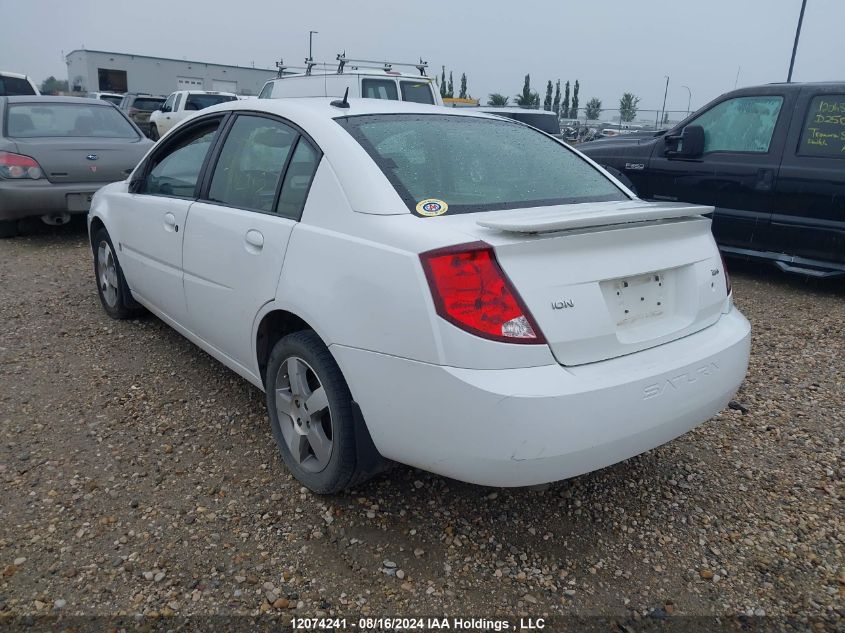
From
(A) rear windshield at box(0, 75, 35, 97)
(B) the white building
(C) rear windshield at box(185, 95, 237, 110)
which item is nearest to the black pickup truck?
(A) rear windshield at box(0, 75, 35, 97)

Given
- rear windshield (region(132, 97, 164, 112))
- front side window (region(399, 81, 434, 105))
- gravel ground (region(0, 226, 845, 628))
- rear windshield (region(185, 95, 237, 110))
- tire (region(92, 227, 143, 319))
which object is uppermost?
front side window (region(399, 81, 434, 105))

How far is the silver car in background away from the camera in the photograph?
273 inches

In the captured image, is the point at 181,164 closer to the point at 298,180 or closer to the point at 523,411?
the point at 298,180

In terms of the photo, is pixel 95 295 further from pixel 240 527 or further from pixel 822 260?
pixel 822 260

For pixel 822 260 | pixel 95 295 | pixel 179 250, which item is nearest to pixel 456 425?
pixel 179 250

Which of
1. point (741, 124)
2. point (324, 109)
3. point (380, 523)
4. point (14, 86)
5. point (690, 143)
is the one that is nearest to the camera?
point (380, 523)

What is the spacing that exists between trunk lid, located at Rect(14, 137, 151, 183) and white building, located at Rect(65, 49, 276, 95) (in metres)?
40.3

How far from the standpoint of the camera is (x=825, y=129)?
579cm

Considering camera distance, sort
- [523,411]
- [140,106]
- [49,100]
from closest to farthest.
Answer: [523,411] → [49,100] → [140,106]

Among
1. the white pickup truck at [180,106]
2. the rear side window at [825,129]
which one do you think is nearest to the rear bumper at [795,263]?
the rear side window at [825,129]

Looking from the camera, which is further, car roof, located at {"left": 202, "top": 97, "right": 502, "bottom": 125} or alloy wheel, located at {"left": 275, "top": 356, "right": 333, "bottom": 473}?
car roof, located at {"left": 202, "top": 97, "right": 502, "bottom": 125}

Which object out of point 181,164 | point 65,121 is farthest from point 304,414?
point 65,121

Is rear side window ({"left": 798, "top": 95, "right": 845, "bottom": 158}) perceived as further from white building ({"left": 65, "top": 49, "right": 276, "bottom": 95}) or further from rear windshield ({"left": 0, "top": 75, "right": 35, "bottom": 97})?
white building ({"left": 65, "top": 49, "right": 276, "bottom": 95})

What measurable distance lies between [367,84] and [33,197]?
6362mm
